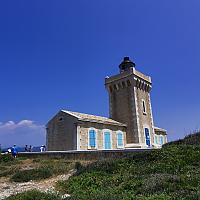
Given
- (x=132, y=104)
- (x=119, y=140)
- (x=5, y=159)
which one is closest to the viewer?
(x=5, y=159)

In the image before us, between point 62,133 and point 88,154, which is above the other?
point 62,133

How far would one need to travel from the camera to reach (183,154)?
11070 millimetres

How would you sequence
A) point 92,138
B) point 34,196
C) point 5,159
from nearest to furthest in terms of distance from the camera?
point 34,196 → point 5,159 → point 92,138

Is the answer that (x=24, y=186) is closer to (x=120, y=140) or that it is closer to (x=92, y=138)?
(x=92, y=138)

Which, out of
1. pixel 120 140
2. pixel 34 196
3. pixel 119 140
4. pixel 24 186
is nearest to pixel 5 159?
pixel 24 186

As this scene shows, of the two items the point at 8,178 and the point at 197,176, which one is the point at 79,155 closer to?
the point at 8,178

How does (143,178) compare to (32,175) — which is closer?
(143,178)

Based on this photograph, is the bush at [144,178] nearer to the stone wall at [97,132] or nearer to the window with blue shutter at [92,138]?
the stone wall at [97,132]

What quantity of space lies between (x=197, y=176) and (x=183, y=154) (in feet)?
11.6

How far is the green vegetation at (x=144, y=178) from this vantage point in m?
6.37

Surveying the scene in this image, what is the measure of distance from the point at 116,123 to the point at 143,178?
629 inches

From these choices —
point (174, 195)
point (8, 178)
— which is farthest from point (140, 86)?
point (174, 195)

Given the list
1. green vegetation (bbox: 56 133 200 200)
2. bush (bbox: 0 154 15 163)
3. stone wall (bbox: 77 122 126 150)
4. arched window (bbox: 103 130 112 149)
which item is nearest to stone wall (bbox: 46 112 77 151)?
stone wall (bbox: 77 122 126 150)

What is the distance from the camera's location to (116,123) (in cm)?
2427
